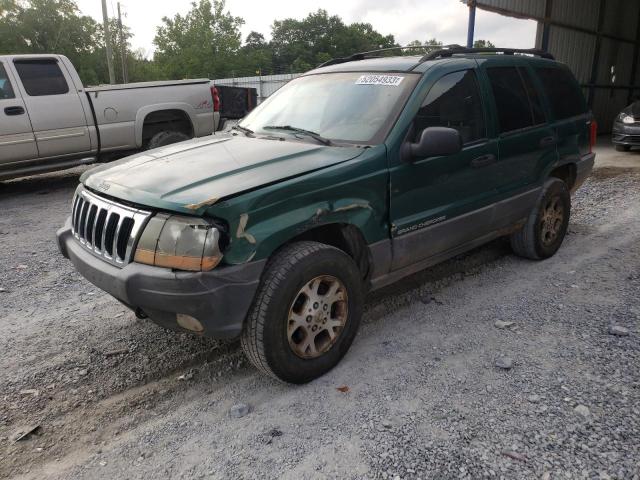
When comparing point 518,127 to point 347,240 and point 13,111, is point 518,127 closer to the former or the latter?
point 347,240

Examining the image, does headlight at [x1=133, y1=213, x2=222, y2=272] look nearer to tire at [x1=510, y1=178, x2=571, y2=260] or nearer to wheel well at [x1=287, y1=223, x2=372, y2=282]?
wheel well at [x1=287, y1=223, x2=372, y2=282]

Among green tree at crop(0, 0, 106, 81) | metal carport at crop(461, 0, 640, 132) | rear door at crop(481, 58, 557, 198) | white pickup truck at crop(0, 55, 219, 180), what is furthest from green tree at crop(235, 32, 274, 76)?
rear door at crop(481, 58, 557, 198)

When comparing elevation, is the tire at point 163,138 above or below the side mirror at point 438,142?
below

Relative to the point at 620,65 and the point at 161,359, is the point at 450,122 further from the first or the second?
the point at 620,65

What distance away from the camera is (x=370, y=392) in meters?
2.84

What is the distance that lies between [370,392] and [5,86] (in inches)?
281

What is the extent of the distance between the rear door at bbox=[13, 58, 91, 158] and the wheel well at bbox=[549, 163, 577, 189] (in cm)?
667

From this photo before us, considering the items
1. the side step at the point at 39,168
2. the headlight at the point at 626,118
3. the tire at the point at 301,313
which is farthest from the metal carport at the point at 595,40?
the tire at the point at 301,313

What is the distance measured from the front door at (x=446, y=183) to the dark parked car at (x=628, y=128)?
10.1 metres

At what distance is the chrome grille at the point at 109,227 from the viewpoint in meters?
2.63

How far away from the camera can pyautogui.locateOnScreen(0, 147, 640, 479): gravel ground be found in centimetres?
235

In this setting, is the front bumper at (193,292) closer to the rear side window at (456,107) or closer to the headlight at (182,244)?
the headlight at (182,244)

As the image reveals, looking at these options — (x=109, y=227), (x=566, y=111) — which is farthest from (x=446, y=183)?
(x=109, y=227)

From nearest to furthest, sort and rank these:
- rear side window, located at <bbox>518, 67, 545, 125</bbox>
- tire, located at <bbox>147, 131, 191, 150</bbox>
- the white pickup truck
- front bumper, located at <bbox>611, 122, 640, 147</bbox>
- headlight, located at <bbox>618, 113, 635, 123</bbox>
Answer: rear side window, located at <bbox>518, 67, 545, 125</bbox> < the white pickup truck < tire, located at <bbox>147, 131, 191, 150</bbox> < front bumper, located at <bbox>611, 122, 640, 147</bbox> < headlight, located at <bbox>618, 113, 635, 123</bbox>
